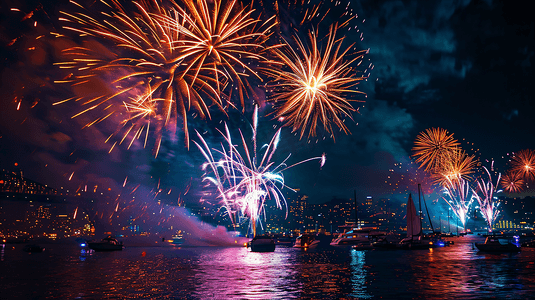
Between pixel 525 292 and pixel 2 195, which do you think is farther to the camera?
pixel 2 195

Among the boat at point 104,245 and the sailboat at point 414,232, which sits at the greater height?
the sailboat at point 414,232

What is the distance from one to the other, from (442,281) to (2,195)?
772 feet

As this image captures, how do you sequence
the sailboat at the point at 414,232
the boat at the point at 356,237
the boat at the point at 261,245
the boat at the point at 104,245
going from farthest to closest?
the boat at the point at 356,237
the boat at the point at 104,245
the sailboat at the point at 414,232
the boat at the point at 261,245

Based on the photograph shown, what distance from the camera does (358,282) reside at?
29.6m

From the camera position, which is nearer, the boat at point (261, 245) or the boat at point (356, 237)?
the boat at point (261, 245)

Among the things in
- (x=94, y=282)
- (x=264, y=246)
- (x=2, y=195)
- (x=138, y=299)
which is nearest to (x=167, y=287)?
(x=138, y=299)

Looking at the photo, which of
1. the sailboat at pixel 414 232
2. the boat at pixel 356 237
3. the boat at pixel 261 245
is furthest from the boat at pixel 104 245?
the sailboat at pixel 414 232

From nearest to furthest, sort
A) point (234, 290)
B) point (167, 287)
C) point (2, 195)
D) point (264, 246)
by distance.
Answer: point (234, 290), point (167, 287), point (264, 246), point (2, 195)

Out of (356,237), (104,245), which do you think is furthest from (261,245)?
(356,237)

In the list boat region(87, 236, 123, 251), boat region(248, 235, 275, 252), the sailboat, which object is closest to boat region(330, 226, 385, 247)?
the sailboat

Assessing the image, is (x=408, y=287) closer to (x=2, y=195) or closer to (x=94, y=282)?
(x=94, y=282)

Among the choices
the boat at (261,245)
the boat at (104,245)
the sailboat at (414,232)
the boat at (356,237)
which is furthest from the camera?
the boat at (356,237)

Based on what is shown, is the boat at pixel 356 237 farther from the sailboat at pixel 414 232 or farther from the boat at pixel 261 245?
the boat at pixel 261 245

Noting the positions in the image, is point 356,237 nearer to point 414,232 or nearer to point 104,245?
point 414,232
